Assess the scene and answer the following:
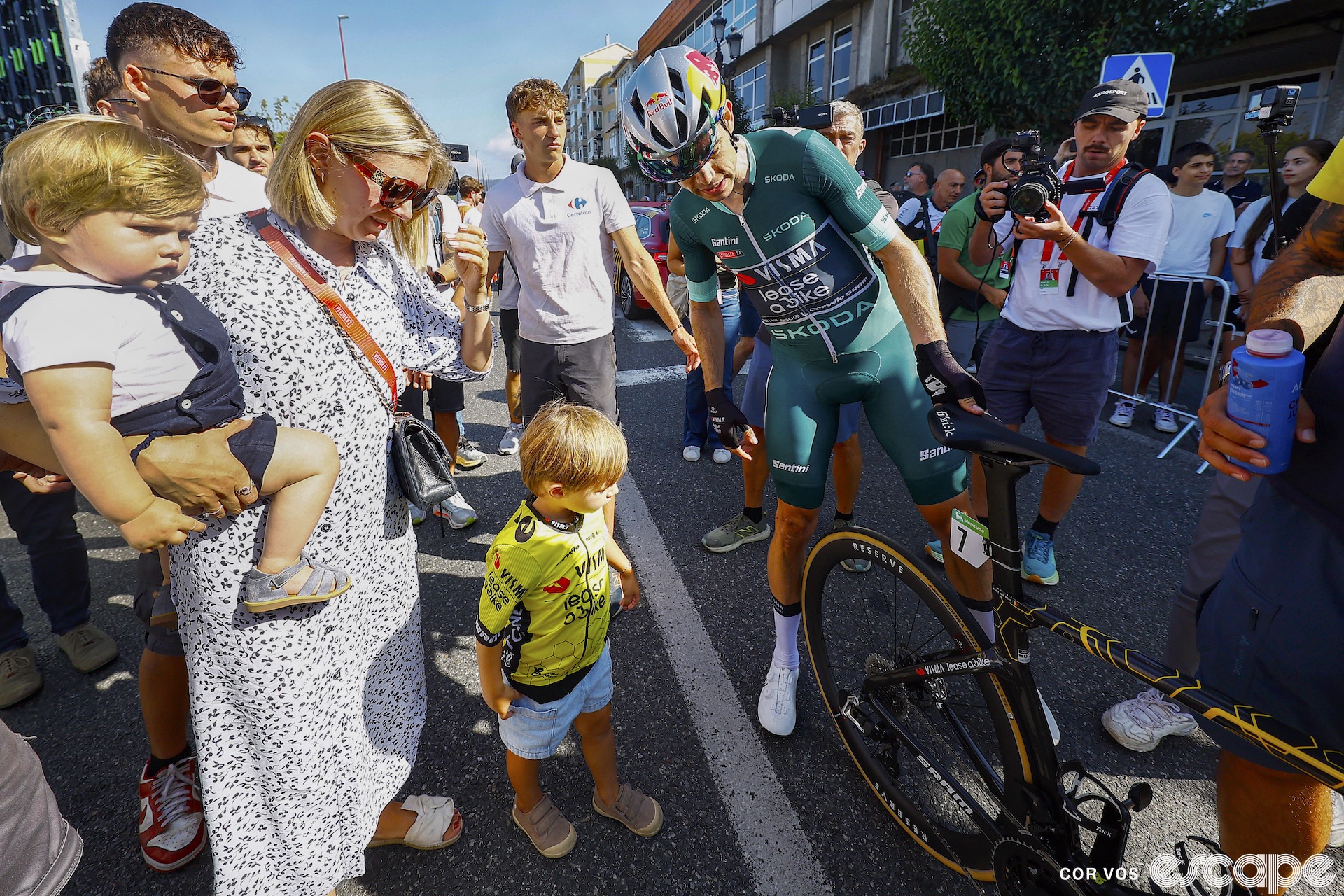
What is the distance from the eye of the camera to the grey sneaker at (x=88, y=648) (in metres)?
2.65

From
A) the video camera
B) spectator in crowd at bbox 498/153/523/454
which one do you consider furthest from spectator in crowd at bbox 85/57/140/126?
the video camera

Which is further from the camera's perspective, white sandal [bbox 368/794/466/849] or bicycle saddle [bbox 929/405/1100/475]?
white sandal [bbox 368/794/466/849]

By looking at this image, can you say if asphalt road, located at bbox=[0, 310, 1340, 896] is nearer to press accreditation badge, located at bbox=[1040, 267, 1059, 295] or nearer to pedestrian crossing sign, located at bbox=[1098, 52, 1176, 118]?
press accreditation badge, located at bbox=[1040, 267, 1059, 295]

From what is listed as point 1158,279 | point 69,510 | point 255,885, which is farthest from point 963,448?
point 1158,279

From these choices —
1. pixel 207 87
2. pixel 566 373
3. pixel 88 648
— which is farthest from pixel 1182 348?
pixel 88 648

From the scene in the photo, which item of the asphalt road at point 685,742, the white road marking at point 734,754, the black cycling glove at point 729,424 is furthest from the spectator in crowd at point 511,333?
the black cycling glove at point 729,424

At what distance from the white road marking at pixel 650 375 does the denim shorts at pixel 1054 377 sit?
12.8 feet

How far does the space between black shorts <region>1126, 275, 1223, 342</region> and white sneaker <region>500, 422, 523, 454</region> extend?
5.15 meters

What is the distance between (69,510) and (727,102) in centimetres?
310

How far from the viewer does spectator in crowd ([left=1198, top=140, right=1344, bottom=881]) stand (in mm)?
1171

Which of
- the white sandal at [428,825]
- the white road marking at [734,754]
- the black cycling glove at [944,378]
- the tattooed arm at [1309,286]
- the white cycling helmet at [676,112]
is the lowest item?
the white road marking at [734,754]

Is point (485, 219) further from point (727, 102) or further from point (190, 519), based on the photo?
point (190, 519)

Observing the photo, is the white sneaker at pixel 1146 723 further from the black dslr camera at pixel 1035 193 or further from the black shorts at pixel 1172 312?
the black shorts at pixel 1172 312

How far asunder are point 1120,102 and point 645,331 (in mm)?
6736
